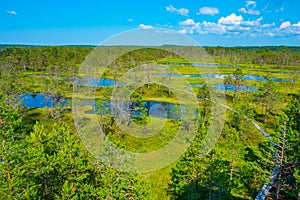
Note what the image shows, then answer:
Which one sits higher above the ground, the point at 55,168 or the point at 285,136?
the point at 285,136

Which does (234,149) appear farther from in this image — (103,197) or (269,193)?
(103,197)

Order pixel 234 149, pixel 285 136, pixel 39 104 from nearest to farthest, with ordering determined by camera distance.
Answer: pixel 285 136 < pixel 234 149 < pixel 39 104

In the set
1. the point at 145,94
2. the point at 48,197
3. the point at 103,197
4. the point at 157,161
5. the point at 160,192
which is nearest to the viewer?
the point at 103,197

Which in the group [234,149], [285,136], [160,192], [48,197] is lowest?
[160,192]

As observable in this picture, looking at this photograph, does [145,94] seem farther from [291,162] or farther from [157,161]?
[291,162]

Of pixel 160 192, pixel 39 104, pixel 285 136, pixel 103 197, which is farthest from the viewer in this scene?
pixel 39 104

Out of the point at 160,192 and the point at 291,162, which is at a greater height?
the point at 291,162

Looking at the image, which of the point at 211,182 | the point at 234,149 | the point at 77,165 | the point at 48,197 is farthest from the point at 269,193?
the point at 48,197

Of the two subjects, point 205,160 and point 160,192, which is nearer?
point 205,160

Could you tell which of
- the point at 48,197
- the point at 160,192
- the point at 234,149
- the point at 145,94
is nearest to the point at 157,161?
the point at 160,192
